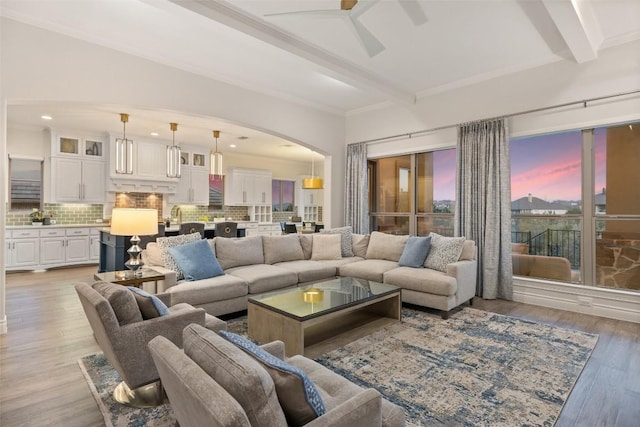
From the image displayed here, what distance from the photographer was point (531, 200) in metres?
4.85

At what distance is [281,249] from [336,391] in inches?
138

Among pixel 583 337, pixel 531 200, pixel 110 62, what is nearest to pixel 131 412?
pixel 110 62

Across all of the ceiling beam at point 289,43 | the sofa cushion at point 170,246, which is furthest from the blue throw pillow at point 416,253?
the sofa cushion at point 170,246

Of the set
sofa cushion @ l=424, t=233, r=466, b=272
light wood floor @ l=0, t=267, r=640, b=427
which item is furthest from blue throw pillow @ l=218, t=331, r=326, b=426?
sofa cushion @ l=424, t=233, r=466, b=272

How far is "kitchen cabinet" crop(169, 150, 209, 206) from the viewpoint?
339 inches

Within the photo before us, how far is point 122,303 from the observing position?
2.07 meters

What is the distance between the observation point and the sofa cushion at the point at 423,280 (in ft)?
12.6

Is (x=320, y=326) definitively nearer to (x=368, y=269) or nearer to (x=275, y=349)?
(x=368, y=269)

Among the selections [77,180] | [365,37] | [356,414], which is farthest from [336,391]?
[77,180]

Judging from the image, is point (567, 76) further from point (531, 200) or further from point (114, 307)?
point (114, 307)

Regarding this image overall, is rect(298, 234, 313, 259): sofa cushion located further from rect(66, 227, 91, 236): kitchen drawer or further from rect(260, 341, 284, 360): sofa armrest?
rect(66, 227, 91, 236): kitchen drawer

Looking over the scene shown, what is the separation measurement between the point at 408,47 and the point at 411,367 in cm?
349

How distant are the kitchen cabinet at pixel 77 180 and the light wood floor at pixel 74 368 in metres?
3.24

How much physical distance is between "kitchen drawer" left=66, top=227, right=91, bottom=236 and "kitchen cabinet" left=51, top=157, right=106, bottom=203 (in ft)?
1.99
